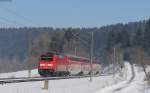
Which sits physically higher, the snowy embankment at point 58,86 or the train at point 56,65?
the train at point 56,65

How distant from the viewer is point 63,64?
75.6 m

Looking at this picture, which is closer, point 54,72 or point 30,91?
point 30,91

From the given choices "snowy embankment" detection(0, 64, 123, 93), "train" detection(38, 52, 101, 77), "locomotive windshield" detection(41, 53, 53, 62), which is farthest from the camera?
"locomotive windshield" detection(41, 53, 53, 62)

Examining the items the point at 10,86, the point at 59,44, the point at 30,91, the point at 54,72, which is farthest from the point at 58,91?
the point at 59,44

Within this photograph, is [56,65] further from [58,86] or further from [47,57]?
[58,86]

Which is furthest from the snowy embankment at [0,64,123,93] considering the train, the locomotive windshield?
the locomotive windshield

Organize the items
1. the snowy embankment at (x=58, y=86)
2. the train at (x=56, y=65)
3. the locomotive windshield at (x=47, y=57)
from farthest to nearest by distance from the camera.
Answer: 1. the locomotive windshield at (x=47, y=57)
2. the train at (x=56, y=65)
3. the snowy embankment at (x=58, y=86)

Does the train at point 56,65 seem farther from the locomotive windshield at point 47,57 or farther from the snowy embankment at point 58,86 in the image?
the snowy embankment at point 58,86

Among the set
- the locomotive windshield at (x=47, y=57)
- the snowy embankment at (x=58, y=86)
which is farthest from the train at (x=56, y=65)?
the snowy embankment at (x=58, y=86)

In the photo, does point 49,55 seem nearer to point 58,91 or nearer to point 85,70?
point 85,70

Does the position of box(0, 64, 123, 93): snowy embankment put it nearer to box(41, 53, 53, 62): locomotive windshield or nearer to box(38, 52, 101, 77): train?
box(38, 52, 101, 77): train

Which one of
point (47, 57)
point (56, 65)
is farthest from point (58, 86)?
point (47, 57)

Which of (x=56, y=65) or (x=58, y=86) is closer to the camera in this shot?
(x=58, y=86)

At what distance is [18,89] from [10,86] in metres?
1.15
